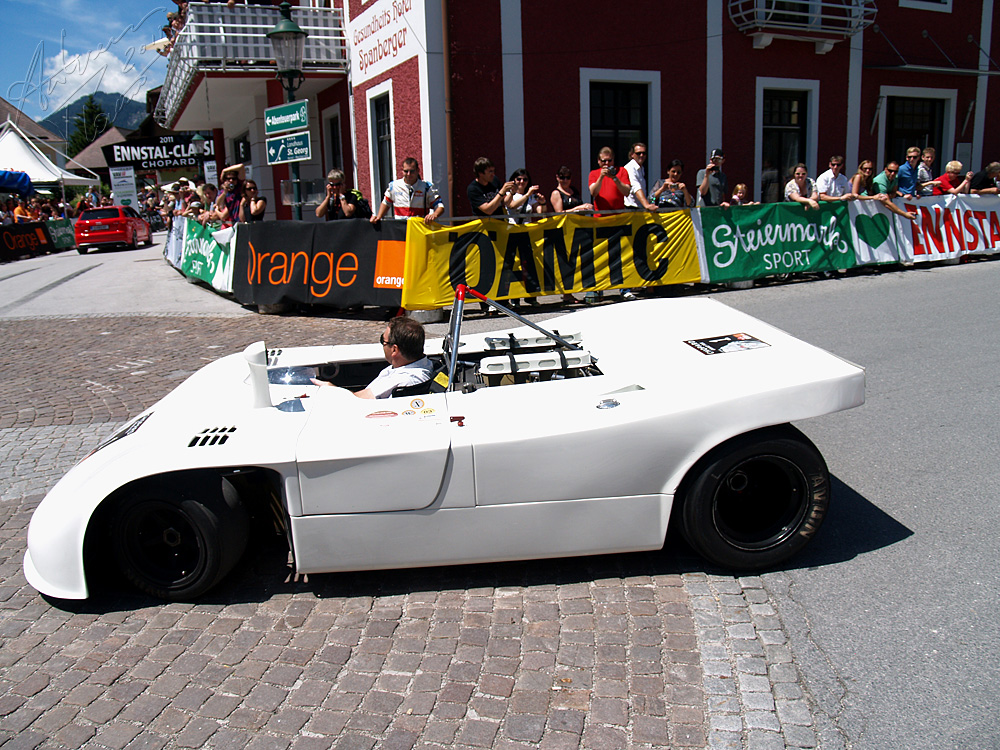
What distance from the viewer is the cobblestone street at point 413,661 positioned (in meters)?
2.53

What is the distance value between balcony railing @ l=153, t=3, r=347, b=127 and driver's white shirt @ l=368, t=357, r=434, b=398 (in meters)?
13.2

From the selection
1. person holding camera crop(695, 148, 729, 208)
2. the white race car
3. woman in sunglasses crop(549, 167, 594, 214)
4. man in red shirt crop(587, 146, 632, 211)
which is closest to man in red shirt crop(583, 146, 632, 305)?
man in red shirt crop(587, 146, 632, 211)

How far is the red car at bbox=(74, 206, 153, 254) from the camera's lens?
25.5 m

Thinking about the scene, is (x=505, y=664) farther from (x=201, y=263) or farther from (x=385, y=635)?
(x=201, y=263)

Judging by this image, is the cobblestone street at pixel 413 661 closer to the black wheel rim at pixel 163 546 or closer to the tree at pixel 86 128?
Result: the black wheel rim at pixel 163 546

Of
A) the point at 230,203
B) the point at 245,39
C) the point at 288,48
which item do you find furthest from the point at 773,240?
the point at 245,39

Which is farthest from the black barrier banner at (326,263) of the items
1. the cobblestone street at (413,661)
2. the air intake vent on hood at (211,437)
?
the air intake vent on hood at (211,437)

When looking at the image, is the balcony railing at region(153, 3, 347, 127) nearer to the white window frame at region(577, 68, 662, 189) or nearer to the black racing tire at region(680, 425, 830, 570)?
the white window frame at region(577, 68, 662, 189)

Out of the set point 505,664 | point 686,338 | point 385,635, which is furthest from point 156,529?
point 686,338

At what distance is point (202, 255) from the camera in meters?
13.5

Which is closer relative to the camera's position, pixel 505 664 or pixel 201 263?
pixel 505 664

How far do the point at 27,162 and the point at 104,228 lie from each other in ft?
42.2

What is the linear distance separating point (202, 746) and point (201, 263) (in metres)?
12.4

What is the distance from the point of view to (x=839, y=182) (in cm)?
1248
